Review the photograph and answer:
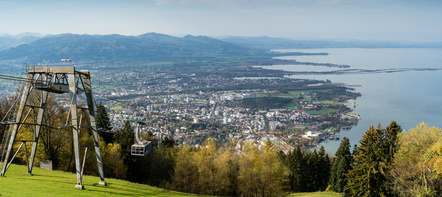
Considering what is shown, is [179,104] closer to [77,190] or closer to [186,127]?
[186,127]

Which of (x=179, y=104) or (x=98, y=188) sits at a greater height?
(x=98, y=188)

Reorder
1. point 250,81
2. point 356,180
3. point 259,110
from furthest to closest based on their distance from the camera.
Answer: point 250,81
point 259,110
point 356,180

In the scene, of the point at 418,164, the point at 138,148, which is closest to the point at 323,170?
the point at 418,164

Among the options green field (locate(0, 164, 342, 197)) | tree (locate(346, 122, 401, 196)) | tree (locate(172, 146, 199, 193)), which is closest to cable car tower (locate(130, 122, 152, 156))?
green field (locate(0, 164, 342, 197))

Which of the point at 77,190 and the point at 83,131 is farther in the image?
the point at 83,131

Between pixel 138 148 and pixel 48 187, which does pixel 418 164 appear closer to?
pixel 138 148

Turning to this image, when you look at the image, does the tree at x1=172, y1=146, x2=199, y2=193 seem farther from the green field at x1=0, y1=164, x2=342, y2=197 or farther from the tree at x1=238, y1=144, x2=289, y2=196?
the green field at x1=0, y1=164, x2=342, y2=197

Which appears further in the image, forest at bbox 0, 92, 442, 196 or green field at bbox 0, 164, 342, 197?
forest at bbox 0, 92, 442, 196

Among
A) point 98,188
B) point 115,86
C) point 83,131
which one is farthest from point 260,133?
point 115,86
